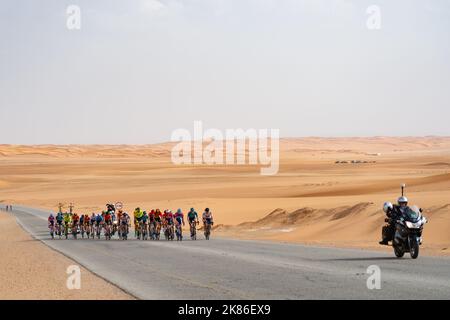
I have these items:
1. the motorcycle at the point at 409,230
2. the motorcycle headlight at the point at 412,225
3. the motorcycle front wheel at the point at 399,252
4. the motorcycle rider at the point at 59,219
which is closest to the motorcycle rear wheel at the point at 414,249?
the motorcycle at the point at 409,230

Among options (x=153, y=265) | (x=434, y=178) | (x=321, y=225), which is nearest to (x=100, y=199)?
(x=434, y=178)

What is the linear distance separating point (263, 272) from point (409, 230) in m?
4.53

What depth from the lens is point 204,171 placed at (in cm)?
14500

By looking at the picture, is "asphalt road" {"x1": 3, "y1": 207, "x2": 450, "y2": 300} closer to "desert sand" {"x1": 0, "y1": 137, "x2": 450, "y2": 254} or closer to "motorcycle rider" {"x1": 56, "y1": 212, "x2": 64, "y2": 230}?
"desert sand" {"x1": 0, "y1": 137, "x2": 450, "y2": 254}

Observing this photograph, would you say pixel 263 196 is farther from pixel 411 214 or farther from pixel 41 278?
pixel 41 278

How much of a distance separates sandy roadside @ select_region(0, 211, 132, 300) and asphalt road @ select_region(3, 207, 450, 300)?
577 mm

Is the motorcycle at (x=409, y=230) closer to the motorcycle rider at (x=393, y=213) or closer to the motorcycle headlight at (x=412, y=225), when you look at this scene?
the motorcycle headlight at (x=412, y=225)

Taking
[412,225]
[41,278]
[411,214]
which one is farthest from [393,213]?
[41,278]

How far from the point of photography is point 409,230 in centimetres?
2186

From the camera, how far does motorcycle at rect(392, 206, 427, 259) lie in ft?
71.8

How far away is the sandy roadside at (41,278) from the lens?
17.4m

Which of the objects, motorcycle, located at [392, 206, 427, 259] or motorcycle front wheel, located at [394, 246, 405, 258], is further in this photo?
motorcycle front wheel, located at [394, 246, 405, 258]

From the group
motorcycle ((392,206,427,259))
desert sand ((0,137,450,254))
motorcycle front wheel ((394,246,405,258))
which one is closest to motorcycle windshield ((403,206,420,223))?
motorcycle ((392,206,427,259))
